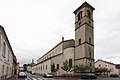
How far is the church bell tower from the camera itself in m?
49.3

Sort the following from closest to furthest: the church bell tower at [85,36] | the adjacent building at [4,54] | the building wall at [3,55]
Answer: the adjacent building at [4,54], the building wall at [3,55], the church bell tower at [85,36]

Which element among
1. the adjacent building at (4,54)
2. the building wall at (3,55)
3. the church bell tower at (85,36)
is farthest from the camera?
→ the church bell tower at (85,36)

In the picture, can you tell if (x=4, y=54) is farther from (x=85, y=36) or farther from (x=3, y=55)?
(x=85, y=36)

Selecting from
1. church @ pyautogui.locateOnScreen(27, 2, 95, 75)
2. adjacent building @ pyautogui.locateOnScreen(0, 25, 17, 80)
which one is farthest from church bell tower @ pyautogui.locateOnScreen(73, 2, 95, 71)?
adjacent building @ pyautogui.locateOnScreen(0, 25, 17, 80)

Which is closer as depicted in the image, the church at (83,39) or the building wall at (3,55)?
the building wall at (3,55)

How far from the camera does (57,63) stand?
66.4 metres

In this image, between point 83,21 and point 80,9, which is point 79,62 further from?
point 80,9

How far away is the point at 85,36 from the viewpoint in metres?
49.6

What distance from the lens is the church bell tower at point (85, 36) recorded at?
4934 centimetres

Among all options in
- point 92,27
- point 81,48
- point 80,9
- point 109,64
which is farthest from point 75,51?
point 109,64

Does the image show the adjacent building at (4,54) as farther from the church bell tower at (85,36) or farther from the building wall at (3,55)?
the church bell tower at (85,36)

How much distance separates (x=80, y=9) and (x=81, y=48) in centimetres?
1049

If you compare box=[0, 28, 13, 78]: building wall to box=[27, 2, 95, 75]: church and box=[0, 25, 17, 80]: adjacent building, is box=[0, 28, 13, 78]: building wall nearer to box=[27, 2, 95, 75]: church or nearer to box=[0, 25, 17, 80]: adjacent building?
box=[0, 25, 17, 80]: adjacent building

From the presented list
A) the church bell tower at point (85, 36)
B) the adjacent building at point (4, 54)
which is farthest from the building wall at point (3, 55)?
the church bell tower at point (85, 36)
